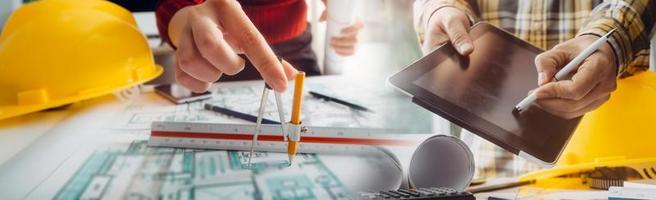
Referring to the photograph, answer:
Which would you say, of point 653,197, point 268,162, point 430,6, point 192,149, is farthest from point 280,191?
point 653,197

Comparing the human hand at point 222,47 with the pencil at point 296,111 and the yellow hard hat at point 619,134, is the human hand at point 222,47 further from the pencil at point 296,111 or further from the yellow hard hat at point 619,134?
the yellow hard hat at point 619,134

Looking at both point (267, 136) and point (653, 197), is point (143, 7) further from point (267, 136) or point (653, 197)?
point (653, 197)

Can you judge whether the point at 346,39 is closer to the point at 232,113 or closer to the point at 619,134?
the point at 232,113

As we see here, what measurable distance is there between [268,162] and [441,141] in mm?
185

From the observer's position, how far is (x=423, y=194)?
1.74 ft

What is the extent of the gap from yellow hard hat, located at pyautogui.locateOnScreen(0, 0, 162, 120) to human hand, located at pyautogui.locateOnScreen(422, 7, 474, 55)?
18.3 inches

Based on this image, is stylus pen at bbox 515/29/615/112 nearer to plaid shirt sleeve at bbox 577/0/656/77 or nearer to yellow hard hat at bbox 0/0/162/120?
plaid shirt sleeve at bbox 577/0/656/77

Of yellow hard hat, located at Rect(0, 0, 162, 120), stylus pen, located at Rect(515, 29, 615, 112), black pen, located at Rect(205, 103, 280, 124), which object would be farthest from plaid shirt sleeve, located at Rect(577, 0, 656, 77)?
yellow hard hat, located at Rect(0, 0, 162, 120)

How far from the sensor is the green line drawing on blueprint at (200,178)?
57 cm

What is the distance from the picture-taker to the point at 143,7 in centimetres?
85

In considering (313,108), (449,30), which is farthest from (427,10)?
(313,108)

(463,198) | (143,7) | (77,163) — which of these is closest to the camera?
(463,198)

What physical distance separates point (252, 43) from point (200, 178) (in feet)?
0.54

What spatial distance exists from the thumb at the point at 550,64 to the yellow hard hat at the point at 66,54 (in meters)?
0.57
